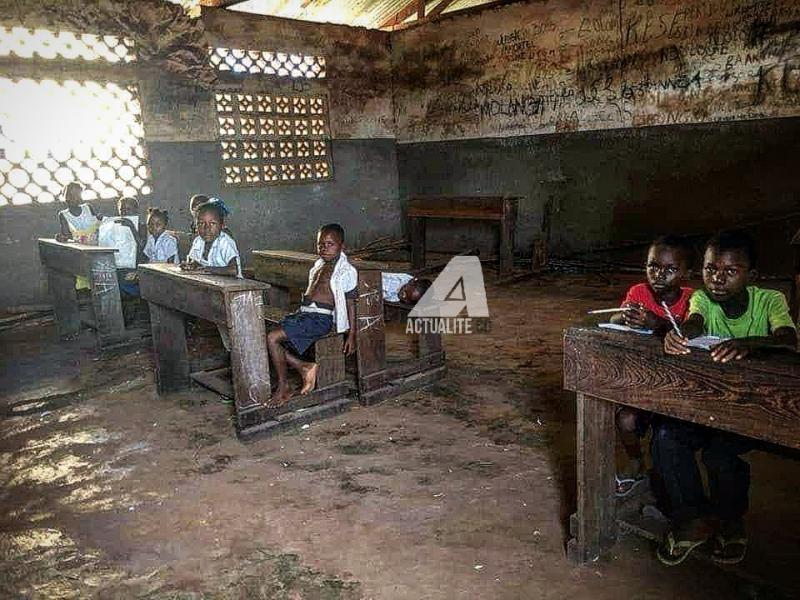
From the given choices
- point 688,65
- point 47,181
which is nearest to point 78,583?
point 47,181

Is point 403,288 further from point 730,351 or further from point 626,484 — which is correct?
point 730,351

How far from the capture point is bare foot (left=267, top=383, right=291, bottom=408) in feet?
12.5

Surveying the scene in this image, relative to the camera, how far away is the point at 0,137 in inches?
287

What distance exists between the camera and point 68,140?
7.73 metres

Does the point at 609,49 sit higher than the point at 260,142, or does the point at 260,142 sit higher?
the point at 609,49

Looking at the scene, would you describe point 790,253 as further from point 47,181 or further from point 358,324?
point 47,181

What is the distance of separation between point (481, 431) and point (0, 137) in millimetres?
7101

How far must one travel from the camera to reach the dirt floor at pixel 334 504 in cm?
228

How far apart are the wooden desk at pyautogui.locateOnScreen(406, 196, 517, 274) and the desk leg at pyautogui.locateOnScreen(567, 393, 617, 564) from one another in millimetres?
6006

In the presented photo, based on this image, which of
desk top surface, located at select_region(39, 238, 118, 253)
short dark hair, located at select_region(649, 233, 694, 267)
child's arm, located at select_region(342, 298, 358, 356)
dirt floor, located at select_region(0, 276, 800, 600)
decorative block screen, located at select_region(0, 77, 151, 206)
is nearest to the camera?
dirt floor, located at select_region(0, 276, 800, 600)

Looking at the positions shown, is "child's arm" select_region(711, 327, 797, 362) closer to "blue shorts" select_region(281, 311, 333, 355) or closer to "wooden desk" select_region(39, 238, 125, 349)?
"blue shorts" select_region(281, 311, 333, 355)

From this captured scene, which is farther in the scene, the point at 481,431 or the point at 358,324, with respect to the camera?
the point at 358,324

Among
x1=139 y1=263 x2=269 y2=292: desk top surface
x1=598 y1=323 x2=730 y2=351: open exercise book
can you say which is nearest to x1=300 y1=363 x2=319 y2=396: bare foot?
x1=139 y1=263 x2=269 y2=292: desk top surface

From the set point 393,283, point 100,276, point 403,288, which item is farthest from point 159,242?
point 403,288
